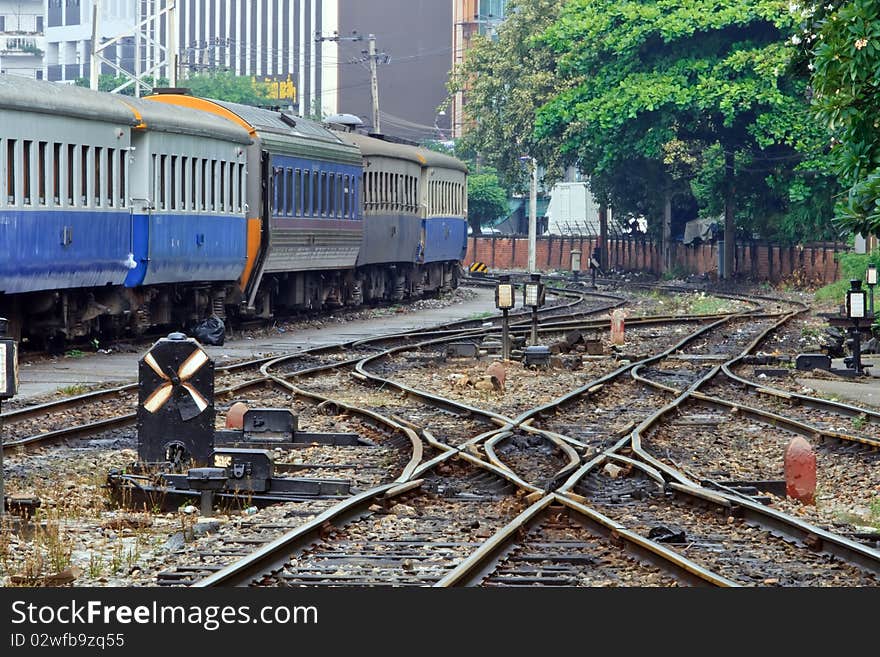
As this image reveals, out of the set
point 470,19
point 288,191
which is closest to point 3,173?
point 288,191

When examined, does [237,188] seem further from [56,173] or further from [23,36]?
[23,36]

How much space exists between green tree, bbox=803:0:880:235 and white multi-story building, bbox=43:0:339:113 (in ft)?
359

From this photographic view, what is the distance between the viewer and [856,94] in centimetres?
1586

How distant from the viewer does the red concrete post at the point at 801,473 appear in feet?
39.9

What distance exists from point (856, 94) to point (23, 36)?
127513mm

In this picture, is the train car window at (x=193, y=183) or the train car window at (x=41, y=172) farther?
the train car window at (x=193, y=183)

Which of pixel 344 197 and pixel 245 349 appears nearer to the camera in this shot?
pixel 245 349

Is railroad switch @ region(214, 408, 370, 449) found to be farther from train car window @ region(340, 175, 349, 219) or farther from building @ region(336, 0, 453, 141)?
building @ region(336, 0, 453, 141)

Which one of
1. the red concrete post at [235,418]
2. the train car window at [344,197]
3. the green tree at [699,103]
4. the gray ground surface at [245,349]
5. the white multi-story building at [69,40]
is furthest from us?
the white multi-story building at [69,40]

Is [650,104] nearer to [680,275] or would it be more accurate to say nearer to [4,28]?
[680,275]

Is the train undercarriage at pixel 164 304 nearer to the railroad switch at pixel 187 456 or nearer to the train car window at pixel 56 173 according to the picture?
the train car window at pixel 56 173

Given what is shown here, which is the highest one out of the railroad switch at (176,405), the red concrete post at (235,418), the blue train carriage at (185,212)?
the blue train carriage at (185,212)

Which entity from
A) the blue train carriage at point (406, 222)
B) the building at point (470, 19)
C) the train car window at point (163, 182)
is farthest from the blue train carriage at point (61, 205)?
the building at point (470, 19)

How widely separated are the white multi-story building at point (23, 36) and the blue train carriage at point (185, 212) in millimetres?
109238
